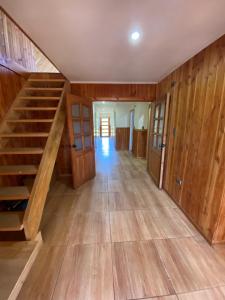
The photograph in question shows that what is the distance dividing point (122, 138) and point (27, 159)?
4527mm

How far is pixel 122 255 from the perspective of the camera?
1.60 meters

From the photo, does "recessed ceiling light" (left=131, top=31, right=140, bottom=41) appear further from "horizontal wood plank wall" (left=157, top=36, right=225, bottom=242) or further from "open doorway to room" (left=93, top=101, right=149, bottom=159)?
"open doorway to room" (left=93, top=101, right=149, bottom=159)

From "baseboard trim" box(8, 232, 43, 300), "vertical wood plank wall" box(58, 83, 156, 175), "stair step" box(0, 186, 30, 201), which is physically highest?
"vertical wood plank wall" box(58, 83, 156, 175)

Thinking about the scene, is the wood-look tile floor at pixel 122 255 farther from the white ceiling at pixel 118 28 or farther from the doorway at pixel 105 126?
the doorway at pixel 105 126

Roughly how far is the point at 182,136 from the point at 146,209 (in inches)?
51.4

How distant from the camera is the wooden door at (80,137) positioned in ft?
9.18

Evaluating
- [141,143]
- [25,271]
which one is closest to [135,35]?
[25,271]

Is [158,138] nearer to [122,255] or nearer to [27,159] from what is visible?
[122,255]

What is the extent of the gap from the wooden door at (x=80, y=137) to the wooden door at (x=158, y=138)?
1.45m

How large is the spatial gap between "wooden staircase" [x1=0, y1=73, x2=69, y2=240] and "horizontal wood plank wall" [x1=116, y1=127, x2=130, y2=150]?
3.83 metres

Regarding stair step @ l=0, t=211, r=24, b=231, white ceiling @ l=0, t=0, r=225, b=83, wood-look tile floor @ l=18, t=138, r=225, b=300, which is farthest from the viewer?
stair step @ l=0, t=211, r=24, b=231

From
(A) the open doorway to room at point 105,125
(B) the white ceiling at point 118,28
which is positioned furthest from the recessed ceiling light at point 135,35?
(A) the open doorway to room at point 105,125

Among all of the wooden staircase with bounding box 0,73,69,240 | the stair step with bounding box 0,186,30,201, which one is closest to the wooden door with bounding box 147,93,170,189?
the wooden staircase with bounding box 0,73,69,240

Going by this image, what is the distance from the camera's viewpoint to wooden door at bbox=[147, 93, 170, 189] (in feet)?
9.24
